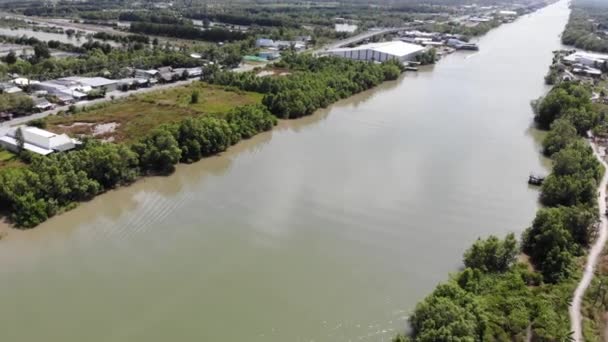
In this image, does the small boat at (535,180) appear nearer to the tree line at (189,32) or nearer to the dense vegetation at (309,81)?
the dense vegetation at (309,81)

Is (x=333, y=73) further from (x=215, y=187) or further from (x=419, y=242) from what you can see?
(x=419, y=242)

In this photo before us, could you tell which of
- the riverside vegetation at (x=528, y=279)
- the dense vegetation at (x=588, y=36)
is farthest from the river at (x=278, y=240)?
the dense vegetation at (x=588, y=36)

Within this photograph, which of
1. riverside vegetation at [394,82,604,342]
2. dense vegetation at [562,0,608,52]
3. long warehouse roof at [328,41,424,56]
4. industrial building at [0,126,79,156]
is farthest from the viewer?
dense vegetation at [562,0,608,52]

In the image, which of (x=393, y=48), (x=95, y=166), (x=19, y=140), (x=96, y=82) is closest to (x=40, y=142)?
(x=19, y=140)

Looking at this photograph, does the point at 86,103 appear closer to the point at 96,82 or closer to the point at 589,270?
the point at 96,82

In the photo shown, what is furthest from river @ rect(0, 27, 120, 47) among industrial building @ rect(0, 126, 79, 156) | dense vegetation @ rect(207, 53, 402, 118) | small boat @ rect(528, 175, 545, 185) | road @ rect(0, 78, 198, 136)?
small boat @ rect(528, 175, 545, 185)

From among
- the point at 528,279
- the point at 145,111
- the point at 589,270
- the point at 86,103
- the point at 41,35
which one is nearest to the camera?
the point at 528,279

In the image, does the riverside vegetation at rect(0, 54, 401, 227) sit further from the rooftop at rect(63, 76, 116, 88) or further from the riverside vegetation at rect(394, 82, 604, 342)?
the riverside vegetation at rect(394, 82, 604, 342)
